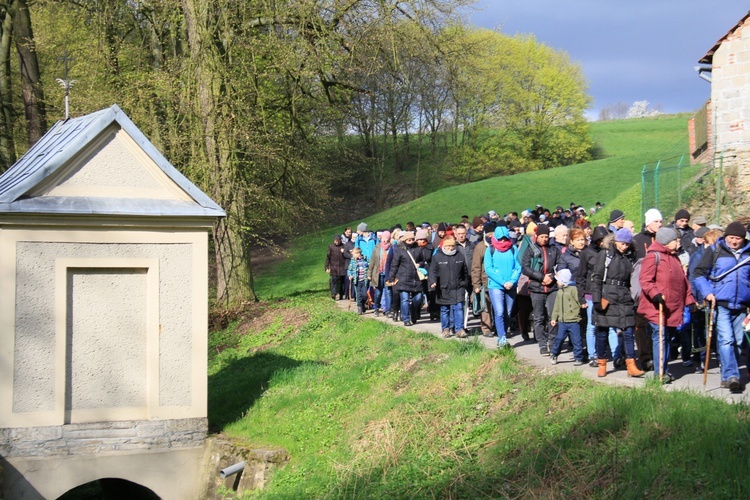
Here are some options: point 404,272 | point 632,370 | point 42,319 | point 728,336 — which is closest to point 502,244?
point 404,272

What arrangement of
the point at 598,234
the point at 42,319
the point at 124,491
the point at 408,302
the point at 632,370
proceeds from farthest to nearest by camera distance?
1. the point at 408,302
2. the point at 124,491
3. the point at 598,234
4. the point at 42,319
5. the point at 632,370

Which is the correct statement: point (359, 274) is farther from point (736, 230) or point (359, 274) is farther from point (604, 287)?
point (736, 230)

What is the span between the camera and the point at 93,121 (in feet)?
39.0

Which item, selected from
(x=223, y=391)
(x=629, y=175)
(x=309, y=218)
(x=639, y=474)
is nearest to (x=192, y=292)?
(x=223, y=391)

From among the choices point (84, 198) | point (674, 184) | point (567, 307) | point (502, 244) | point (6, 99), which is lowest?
point (567, 307)

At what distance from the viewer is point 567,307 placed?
11383 mm

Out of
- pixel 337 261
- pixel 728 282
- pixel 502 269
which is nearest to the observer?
pixel 728 282

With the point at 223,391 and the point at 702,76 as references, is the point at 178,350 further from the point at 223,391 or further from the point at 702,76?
the point at 702,76

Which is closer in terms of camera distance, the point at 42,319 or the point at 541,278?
the point at 42,319

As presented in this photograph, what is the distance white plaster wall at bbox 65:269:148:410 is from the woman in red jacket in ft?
21.9

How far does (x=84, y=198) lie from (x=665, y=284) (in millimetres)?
7604

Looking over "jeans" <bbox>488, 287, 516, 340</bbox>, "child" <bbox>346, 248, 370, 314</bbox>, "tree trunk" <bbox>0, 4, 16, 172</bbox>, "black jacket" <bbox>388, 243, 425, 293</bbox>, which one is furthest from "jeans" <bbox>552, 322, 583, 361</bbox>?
"tree trunk" <bbox>0, 4, 16, 172</bbox>

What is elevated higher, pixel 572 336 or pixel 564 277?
pixel 564 277

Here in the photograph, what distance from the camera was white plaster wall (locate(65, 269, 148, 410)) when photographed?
11219 millimetres
